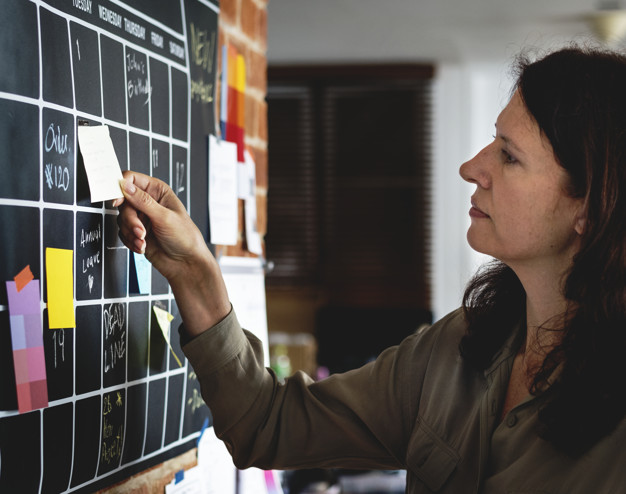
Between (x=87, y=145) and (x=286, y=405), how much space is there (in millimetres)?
580

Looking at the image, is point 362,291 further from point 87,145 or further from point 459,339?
point 87,145

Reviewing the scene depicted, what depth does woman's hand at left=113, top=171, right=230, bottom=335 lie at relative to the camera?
1068 millimetres

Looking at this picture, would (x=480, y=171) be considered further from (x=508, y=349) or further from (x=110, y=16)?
(x=110, y=16)

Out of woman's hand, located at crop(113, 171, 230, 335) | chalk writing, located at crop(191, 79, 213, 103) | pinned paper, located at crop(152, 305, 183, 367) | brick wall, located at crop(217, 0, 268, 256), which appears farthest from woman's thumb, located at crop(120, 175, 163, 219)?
brick wall, located at crop(217, 0, 268, 256)

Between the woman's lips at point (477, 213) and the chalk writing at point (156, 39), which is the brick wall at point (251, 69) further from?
the woman's lips at point (477, 213)

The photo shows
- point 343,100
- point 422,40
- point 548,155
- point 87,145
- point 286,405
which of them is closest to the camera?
point 87,145

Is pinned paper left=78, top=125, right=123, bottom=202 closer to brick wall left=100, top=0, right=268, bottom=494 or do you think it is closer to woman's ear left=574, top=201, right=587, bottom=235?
brick wall left=100, top=0, right=268, bottom=494

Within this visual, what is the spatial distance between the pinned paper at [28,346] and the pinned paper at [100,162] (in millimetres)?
170

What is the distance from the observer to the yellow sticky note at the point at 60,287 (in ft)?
3.12

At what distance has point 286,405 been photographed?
1310 mm

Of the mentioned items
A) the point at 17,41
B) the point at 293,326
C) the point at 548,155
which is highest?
the point at 17,41

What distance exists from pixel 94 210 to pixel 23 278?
0.60 ft

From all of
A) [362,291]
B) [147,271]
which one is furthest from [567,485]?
[362,291]

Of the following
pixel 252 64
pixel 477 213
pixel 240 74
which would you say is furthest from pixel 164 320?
pixel 252 64
